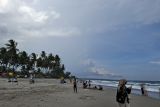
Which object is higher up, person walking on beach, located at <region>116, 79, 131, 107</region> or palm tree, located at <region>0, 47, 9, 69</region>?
palm tree, located at <region>0, 47, 9, 69</region>

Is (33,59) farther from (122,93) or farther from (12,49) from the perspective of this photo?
(122,93)

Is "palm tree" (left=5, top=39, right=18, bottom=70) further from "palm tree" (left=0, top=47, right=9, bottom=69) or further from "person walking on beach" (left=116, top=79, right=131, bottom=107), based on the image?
"person walking on beach" (left=116, top=79, right=131, bottom=107)

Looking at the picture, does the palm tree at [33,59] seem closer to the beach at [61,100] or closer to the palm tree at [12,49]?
the palm tree at [12,49]

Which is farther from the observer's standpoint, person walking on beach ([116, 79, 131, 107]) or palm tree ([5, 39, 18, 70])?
palm tree ([5, 39, 18, 70])

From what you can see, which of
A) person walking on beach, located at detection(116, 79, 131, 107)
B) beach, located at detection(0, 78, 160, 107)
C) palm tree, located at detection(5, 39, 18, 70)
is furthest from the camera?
palm tree, located at detection(5, 39, 18, 70)

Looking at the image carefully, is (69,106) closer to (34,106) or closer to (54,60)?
(34,106)

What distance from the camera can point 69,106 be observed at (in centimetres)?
1925

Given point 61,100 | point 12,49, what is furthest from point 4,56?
point 61,100

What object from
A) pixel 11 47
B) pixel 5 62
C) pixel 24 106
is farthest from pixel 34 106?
pixel 5 62

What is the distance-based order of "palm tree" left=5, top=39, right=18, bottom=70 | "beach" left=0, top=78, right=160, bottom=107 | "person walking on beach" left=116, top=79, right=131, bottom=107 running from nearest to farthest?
"person walking on beach" left=116, top=79, right=131, bottom=107 → "beach" left=0, top=78, right=160, bottom=107 → "palm tree" left=5, top=39, right=18, bottom=70

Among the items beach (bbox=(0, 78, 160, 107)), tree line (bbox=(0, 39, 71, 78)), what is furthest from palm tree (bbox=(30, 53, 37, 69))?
beach (bbox=(0, 78, 160, 107))

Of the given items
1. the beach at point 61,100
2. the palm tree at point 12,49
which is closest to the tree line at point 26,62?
the palm tree at point 12,49

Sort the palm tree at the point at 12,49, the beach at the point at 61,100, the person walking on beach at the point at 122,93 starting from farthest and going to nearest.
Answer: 1. the palm tree at the point at 12,49
2. the beach at the point at 61,100
3. the person walking on beach at the point at 122,93

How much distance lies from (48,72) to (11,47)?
50.5 m
